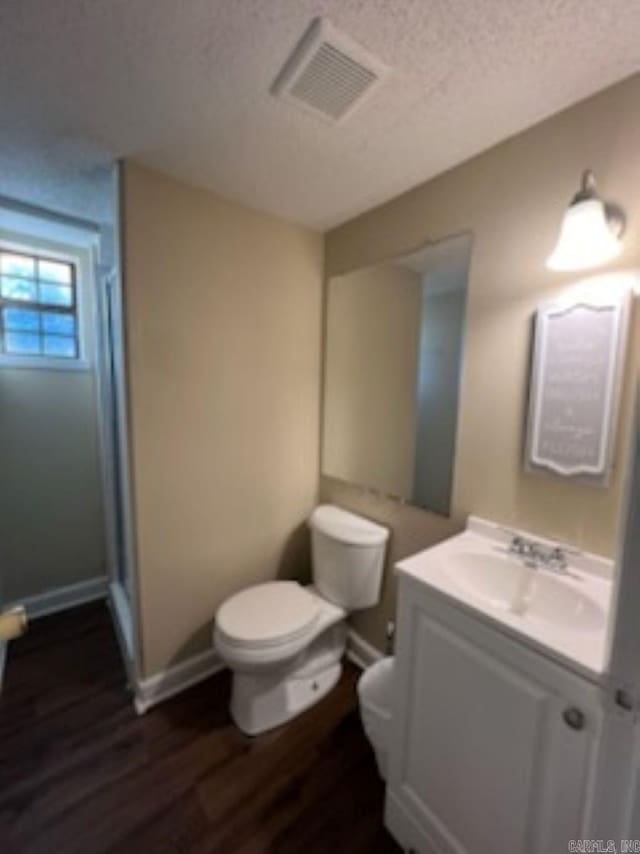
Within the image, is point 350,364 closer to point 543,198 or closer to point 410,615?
point 543,198

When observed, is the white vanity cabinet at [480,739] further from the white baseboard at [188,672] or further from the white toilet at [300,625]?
the white baseboard at [188,672]

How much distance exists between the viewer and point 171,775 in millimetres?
1389

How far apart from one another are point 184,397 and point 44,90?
1.03 meters

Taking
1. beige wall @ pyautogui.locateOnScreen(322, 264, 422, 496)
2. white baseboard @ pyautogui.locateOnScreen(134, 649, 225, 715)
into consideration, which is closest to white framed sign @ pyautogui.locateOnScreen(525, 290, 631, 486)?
beige wall @ pyautogui.locateOnScreen(322, 264, 422, 496)

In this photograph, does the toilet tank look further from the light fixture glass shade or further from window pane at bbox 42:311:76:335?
window pane at bbox 42:311:76:335

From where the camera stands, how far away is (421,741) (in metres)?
1.11

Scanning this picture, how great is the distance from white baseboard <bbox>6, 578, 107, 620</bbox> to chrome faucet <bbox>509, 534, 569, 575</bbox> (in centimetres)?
244

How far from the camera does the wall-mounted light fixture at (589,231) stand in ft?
3.33

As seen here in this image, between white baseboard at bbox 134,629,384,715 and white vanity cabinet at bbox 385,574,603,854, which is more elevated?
white vanity cabinet at bbox 385,574,603,854

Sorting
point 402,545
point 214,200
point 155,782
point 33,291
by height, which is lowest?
point 155,782

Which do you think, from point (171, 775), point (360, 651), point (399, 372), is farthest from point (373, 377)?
point (171, 775)

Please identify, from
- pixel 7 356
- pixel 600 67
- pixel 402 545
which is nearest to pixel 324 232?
pixel 600 67

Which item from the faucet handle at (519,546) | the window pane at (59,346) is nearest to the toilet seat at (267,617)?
the faucet handle at (519,546)

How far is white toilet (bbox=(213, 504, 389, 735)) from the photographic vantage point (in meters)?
1.50
